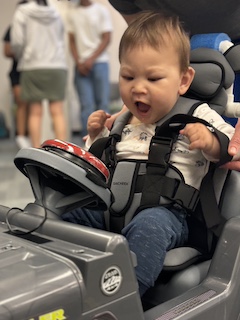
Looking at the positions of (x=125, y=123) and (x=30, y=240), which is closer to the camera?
(x=30, y=240)

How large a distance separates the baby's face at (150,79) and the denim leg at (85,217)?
23 cm

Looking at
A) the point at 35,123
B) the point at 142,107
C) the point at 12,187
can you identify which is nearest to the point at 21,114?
the point at 35,123

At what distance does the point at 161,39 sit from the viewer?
3.43 feet

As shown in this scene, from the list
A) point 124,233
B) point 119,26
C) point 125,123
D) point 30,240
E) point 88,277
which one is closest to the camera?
point 88,277

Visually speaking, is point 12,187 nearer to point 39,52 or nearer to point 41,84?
point 41,84

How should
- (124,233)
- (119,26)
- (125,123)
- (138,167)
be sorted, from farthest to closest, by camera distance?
(119,26), (125,123), (138,167), (124,233)

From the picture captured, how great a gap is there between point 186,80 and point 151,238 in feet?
1.20

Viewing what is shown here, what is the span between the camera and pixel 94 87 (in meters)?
3.65

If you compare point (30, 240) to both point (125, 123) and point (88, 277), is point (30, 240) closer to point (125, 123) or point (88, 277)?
point (88, 277)

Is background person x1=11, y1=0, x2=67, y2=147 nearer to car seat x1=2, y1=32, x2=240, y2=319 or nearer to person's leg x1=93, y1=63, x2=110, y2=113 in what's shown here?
person's leg x1=93, y1=63, x2=110, y2=113

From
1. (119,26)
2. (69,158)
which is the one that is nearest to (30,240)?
(69,158)

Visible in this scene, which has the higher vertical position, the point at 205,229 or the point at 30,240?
the point at 30,240

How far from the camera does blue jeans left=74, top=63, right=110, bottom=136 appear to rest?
11.7 ft

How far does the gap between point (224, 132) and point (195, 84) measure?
0.15 meters
